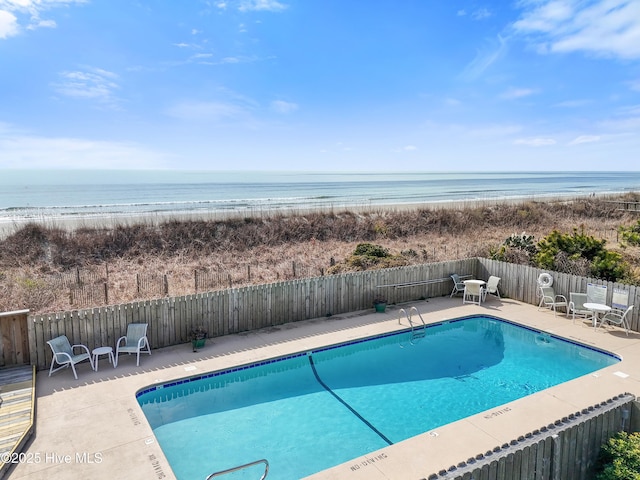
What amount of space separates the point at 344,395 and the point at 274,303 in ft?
11.5

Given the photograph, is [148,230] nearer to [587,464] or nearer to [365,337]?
[365,337]

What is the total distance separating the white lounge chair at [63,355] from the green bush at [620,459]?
8.30m

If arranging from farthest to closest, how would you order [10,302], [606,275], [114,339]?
[606,275] → [10,302] → [114,339]

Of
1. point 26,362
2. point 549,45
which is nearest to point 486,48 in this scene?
point 549,45

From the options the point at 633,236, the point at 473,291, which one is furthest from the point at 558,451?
the point at 633,236

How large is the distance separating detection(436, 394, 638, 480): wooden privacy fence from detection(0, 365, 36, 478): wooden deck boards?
5167 millimetres

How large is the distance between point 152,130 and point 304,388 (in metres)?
49.3

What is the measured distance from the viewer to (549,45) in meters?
16.2

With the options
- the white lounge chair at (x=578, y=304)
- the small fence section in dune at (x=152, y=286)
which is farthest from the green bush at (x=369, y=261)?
the white lounge chair at (x=578, y=304)

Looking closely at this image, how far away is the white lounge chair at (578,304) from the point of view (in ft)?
34.4

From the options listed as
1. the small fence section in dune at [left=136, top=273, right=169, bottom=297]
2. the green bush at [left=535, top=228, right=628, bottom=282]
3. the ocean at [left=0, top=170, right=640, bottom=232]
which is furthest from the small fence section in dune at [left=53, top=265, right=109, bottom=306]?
the green bush at [left=535, top=228, right=628, bottom=282]

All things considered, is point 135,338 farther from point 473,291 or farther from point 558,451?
point 473,291

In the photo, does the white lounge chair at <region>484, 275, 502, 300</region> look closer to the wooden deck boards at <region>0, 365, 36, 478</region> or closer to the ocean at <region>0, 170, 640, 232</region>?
the wooden deck boards at <region>0, 365, 36, 478</region>

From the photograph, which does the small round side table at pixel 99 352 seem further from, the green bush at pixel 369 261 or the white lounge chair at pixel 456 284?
the white lounge chair at pixel 456 284
